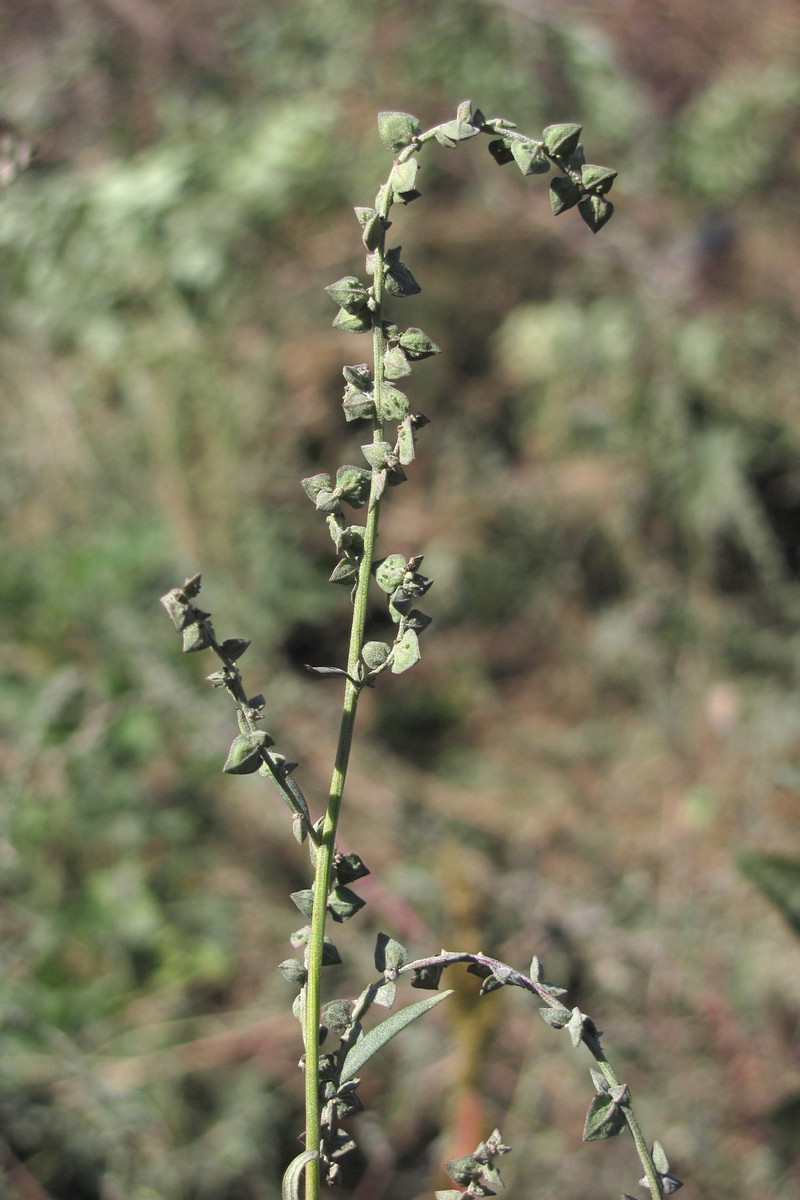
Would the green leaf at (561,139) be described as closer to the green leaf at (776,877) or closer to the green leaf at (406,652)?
the green leaf at (406,652)

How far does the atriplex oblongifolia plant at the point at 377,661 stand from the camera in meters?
0.72

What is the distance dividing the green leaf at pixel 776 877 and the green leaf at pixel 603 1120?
86 cm

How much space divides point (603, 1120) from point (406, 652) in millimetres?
371

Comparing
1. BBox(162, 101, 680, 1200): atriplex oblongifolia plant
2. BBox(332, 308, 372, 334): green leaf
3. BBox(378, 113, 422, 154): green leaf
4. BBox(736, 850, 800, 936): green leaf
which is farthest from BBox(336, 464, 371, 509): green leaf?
BBox(736, 850, 800, 936): green leaf

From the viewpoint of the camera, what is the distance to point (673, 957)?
2.45 meters

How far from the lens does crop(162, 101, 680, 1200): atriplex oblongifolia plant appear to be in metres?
0.72

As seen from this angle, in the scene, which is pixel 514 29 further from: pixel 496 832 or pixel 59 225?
pixel 496 832

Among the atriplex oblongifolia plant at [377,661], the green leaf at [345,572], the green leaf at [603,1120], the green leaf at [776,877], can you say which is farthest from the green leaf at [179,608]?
the green leaf at [776,877]

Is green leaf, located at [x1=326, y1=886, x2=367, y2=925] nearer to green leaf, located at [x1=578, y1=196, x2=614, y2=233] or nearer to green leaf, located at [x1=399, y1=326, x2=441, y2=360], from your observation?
green leaf, located at [x1=399, y1=326, x2=441, y2=360]

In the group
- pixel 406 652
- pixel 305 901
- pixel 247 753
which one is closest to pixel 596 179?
pixel 406 652

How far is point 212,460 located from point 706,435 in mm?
1890

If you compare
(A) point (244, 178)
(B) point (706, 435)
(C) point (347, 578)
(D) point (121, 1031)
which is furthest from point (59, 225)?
(C) point (347, 578)

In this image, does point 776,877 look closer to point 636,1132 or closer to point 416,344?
point 636,1132

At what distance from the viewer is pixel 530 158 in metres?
0.70
